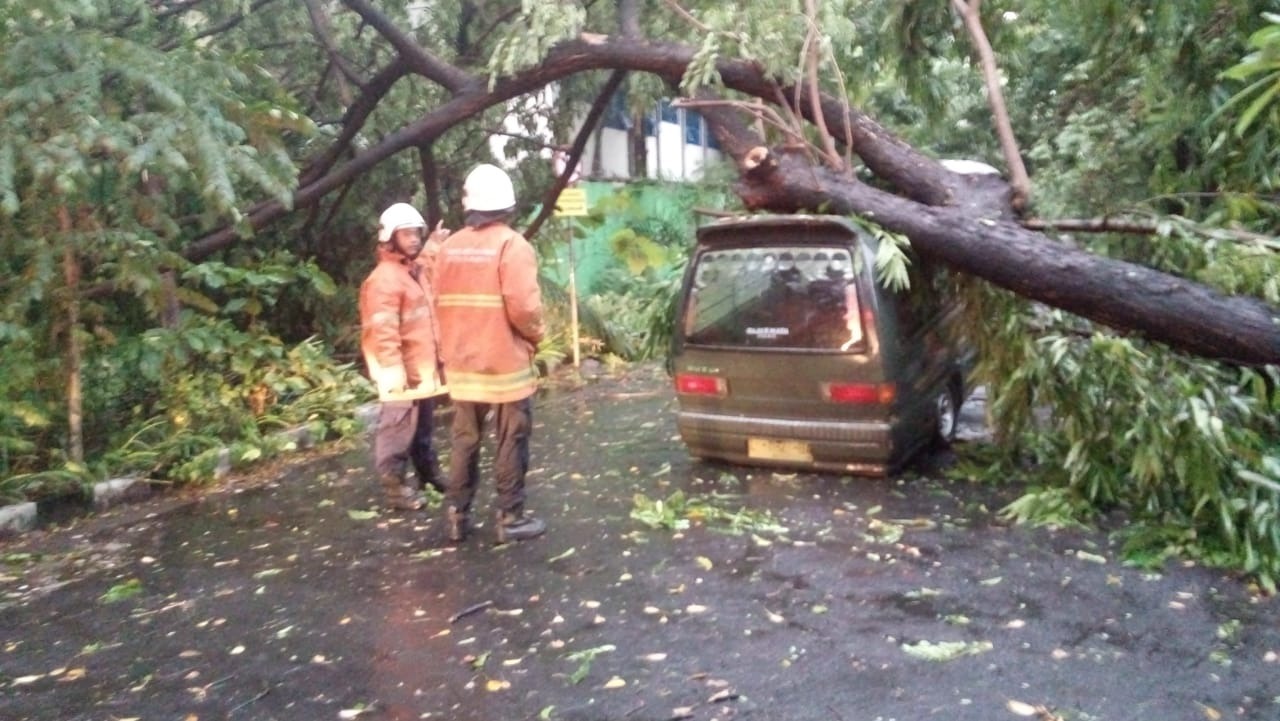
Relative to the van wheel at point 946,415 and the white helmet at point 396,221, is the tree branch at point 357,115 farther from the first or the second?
the van wheel at point 946,415

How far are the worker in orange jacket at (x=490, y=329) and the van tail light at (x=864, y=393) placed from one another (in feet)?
7.28

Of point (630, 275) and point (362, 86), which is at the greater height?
point (362, 86)

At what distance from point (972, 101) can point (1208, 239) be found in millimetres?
10313

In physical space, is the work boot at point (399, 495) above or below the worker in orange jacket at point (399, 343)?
below

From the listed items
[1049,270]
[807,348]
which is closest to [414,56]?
[807,348]

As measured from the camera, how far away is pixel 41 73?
22.6 feet

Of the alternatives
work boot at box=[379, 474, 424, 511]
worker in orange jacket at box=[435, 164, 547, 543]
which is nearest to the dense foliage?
worker in orange jacket at box=[435, 164, 547, 543]

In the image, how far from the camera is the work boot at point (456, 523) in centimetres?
669

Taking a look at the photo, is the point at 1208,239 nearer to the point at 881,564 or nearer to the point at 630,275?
the point at 881,564

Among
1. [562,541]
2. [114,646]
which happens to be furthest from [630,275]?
[114,646]

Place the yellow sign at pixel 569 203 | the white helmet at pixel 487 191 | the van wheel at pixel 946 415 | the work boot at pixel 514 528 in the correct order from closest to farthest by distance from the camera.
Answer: the white helmet at pixel 487 191, the work boot at pixel 514 528, the van wheel at pixel 946 415, the yellow sign at pixel 569 203

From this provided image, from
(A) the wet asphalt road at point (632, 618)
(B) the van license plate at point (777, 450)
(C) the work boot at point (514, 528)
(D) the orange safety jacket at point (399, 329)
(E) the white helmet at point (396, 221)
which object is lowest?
(A) the wet asphalt road at point (632, 618)

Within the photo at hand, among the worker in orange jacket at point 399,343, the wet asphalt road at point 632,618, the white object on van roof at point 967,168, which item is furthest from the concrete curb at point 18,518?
the white object on van roof at point 967,168

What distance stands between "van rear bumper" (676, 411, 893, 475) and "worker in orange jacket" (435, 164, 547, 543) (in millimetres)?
1954
